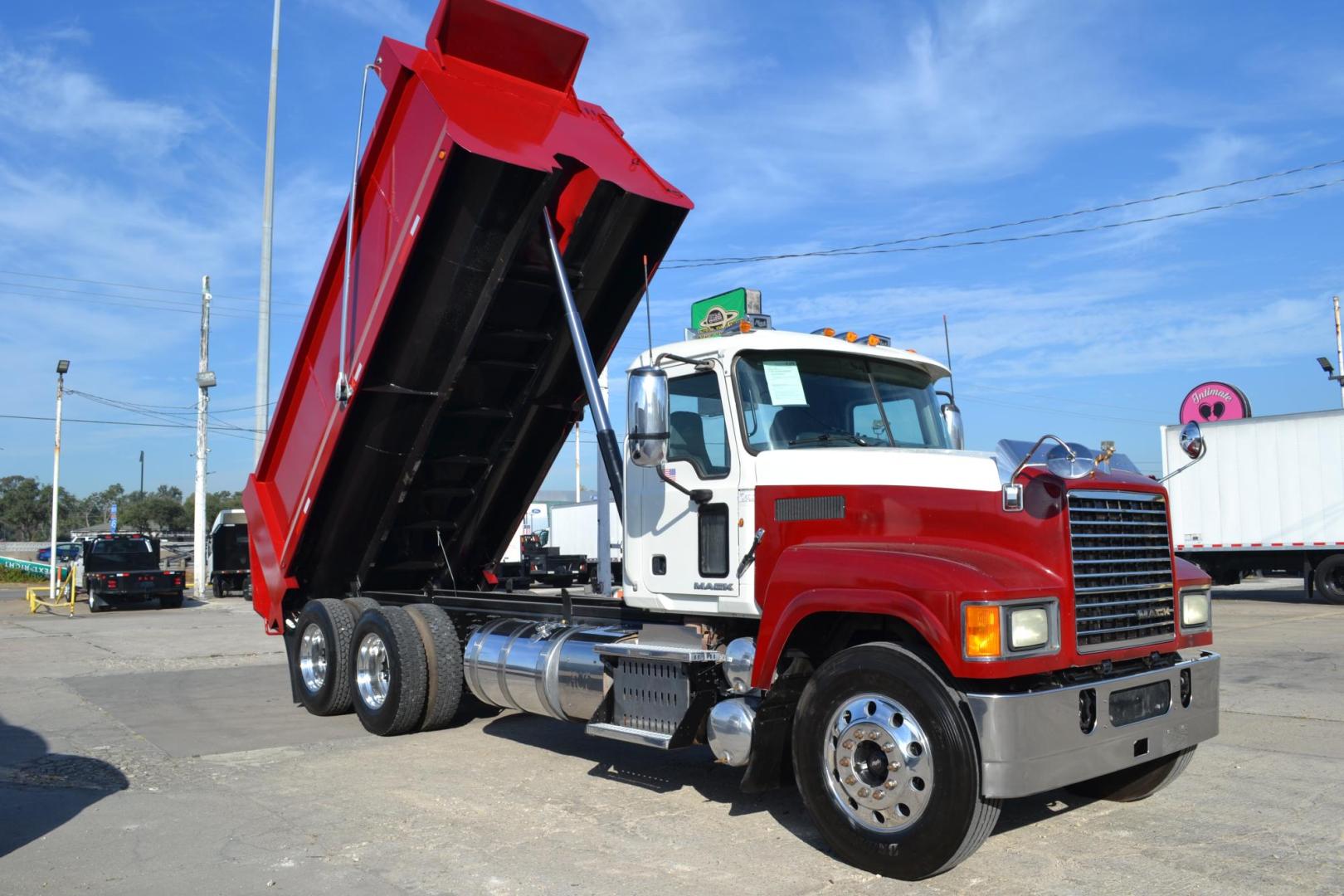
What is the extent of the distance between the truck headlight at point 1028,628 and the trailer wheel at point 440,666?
4.94 metres

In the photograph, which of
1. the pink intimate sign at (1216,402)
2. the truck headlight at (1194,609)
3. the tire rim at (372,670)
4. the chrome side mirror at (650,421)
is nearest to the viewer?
the chrome side mirror at (650,421)

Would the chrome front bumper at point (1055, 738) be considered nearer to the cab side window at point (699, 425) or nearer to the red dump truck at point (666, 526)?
the red dump truck at point (666, 526)

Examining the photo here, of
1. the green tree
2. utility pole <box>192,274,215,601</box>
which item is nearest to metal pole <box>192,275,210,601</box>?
utility pole <box>192,274,215,601</box>

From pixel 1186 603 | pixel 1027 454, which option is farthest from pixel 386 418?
pixel 1186 603

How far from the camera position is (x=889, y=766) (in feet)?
15.8

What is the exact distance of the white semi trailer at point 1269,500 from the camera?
20031 mm

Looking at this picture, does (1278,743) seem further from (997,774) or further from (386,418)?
(386,418)

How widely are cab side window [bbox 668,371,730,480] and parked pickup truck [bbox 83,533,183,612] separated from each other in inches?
925

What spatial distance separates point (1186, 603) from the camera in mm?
5641

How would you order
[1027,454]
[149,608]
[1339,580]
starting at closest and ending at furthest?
[1027,454]
[1339,580]
[149,608]

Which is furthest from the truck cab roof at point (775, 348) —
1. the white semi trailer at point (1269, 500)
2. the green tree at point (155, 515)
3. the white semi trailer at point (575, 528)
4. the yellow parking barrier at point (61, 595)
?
the green tree at point (155, 515)

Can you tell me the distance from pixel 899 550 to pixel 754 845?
1.68 meters

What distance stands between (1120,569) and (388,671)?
548 cm

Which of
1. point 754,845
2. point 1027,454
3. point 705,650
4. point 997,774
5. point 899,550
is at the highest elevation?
point 1027,454
